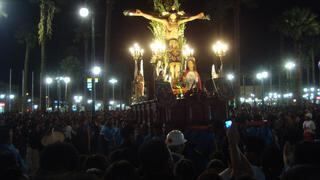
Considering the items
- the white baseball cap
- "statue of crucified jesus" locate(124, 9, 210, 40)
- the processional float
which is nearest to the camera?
the white baseball cap

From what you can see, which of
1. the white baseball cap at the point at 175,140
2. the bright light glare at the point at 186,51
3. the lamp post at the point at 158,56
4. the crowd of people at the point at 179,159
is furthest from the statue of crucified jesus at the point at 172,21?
the white baseball cap at the point at 175,140

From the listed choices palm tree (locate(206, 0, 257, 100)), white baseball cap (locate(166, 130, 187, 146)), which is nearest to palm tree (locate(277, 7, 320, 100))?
palm tree (locate(206, 0, 257, 100))

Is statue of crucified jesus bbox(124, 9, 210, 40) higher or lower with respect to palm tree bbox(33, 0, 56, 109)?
lower

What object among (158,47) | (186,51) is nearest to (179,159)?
(158,47)

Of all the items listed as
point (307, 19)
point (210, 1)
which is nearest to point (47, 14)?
point (210, 1)

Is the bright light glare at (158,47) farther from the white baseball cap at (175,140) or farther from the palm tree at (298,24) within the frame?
the palm tree at (298,24)

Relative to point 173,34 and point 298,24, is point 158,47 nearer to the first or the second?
point 173,34

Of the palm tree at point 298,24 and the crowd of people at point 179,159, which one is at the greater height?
the palm tree at point 298,24

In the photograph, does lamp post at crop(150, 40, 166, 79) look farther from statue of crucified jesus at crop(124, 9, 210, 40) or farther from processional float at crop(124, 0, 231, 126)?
statue of crucified jesus at crop(124, 9, 210, 40)

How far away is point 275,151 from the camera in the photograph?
7.50 m

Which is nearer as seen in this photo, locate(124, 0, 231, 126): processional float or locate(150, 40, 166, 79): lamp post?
locate(124, 0, 231, 126): processional float

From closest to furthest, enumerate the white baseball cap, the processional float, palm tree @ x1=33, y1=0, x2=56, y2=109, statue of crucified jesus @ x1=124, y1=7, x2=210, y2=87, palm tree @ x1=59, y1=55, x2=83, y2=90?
the white baseball cap
the processional float
statue of crucified jesus @ x1=124, y1=7, x2=210, y2=87
palm tree @ x1=33, y1=0, x2=56, y2=109
palm tree @ x1=59, y1=55, x2=83, y2=90

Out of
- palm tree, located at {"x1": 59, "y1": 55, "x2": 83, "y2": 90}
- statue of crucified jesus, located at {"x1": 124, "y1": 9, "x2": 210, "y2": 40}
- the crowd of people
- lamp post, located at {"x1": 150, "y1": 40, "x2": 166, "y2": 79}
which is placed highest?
palm tree, located at {"x1": 59, "y1": 55, "x2": 83, "y2": 90}

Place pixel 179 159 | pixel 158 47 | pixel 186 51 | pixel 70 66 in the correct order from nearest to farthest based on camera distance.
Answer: pixel 179 159
pixel 158 47
pixel 186 51
pixel 70 66
